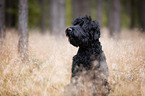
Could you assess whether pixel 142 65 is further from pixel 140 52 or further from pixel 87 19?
pixel 87 19

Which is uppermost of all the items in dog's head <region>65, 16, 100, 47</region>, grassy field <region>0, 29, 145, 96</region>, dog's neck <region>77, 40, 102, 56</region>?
dog's head <region>65, 16, 100, 47</region>

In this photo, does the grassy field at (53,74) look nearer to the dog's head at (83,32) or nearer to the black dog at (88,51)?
the black dog at (88,51)

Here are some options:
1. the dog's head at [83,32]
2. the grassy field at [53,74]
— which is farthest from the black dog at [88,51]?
the grassy field at [53,74]

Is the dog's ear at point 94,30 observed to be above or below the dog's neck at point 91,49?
above

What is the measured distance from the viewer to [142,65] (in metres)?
3.53

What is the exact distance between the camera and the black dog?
2.77m

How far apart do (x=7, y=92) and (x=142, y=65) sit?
3.59 meters

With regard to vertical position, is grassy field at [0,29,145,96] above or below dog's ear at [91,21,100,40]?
below

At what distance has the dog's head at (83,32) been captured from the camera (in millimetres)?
2855

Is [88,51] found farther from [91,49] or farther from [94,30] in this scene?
[94,30]

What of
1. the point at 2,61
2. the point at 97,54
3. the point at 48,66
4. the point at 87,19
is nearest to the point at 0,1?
the point at 2,61

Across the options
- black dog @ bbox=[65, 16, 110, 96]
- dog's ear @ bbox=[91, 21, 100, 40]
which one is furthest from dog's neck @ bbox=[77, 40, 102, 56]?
dog's ear @ bbox=[91, 21, 100, 40]

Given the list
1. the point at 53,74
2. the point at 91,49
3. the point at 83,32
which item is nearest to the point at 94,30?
the point at 83,32

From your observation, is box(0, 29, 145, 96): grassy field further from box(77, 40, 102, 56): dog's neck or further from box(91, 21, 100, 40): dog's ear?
box(91, 21, 100, 40): dog's ear
